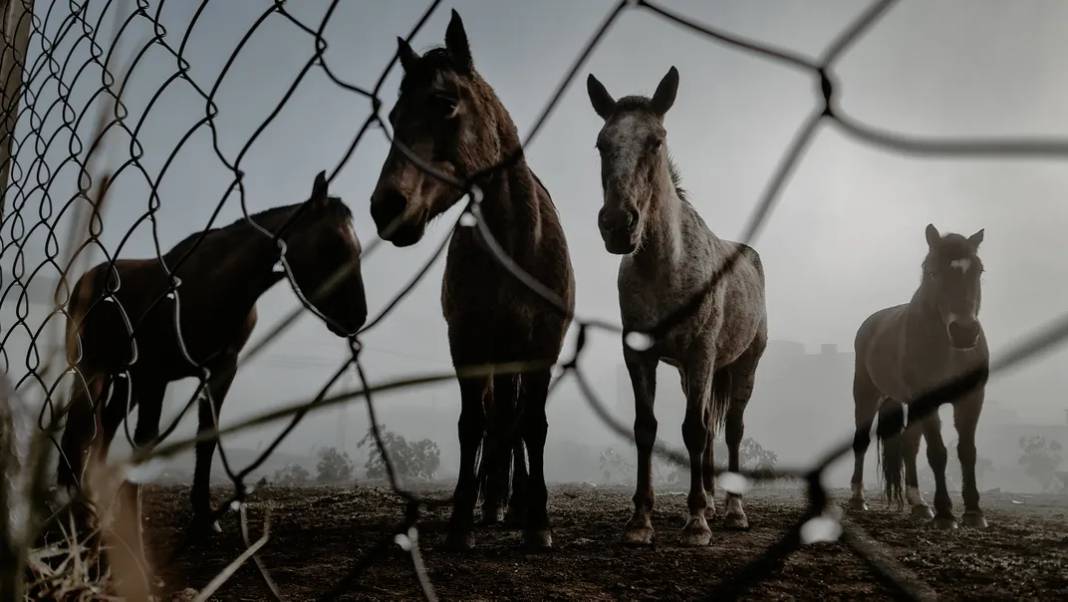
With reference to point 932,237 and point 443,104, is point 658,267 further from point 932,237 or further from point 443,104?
point 443,104

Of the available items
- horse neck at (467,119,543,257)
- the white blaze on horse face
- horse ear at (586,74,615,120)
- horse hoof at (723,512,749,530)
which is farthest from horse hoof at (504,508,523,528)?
horse ear at (586,74,615,120)

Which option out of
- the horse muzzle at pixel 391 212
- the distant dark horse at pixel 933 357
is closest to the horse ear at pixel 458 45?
the horse muzzle at pixel 391 212

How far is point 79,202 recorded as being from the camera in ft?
3.93

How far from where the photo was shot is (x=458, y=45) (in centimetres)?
174

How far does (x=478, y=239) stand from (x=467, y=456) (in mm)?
1075

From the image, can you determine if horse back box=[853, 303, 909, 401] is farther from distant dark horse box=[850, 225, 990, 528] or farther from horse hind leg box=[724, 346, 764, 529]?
horse hind leg box=[724, 346, 764, 529]

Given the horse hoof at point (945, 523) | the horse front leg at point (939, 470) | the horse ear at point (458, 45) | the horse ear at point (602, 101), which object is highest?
the horse ear at point (602, 101)

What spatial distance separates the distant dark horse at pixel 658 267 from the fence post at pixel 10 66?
1698 millimetres

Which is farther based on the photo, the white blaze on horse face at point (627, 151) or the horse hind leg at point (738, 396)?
the horse hind leg at point (738, 396)

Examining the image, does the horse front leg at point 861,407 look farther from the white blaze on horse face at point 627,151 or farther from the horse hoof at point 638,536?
the white blaze on horse face at point 627,151

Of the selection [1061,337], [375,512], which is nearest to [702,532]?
[375,512]

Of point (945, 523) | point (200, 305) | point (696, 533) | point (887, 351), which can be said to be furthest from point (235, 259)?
point (945, 523)

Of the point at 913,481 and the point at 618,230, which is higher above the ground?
the point at 618,230

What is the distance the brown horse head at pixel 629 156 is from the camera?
2012 millimetres
